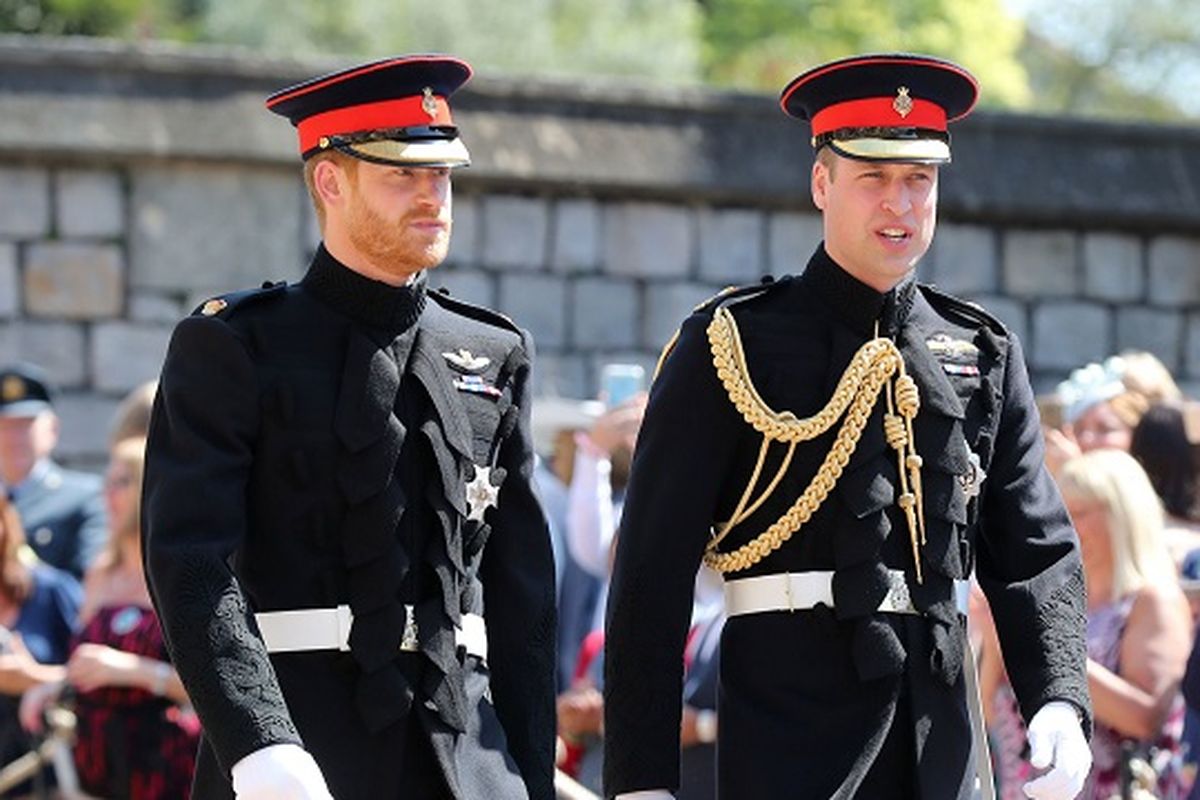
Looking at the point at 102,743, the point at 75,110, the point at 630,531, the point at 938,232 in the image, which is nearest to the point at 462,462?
the point at 630,531

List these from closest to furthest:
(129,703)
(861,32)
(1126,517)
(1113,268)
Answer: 1. (1126,517)
2. (129,703)
3. (1113,268)
4. (861,32)

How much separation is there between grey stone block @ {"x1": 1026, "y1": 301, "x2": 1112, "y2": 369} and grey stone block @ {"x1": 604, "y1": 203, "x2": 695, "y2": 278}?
1.52 meters

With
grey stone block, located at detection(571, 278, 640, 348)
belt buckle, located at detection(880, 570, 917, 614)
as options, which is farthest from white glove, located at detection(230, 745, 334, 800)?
grey stone block, located at detection(571, 278, 640, 348)

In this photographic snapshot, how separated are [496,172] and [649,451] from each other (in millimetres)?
6497

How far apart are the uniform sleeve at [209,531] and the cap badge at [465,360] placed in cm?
38

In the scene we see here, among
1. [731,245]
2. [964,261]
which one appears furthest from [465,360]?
[964,261]

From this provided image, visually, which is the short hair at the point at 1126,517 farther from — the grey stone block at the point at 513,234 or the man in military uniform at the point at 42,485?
the grey stone block at the point at 513,234

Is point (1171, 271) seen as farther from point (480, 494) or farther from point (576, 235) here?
point (480, 494)

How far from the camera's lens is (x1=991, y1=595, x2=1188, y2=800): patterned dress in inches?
252

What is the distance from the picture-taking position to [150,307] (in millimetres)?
10875

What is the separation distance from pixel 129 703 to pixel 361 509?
2.84 m

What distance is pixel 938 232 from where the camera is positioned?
39.5 ft

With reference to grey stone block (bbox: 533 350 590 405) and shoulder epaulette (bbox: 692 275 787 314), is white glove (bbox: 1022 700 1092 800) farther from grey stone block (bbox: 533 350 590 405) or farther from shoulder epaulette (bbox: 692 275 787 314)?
Result: grey stone block (bbox: 533 350 590 405)

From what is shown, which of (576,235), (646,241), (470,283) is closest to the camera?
(470,283)
